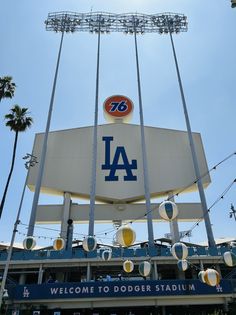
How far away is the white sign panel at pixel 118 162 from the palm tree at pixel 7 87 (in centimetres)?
917

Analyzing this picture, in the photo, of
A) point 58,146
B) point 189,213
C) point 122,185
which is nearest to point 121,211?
point 122,185

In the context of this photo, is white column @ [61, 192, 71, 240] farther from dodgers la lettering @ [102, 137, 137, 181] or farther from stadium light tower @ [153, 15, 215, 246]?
stadium light tower @ [153, 15, 215, 246]

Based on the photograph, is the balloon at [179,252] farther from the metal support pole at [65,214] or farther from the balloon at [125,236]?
the metal support pole at [65,214]

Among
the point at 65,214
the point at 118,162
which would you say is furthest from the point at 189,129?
the point at 65,214

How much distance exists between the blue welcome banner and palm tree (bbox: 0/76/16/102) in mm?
18176

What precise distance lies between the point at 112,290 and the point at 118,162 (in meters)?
17.3

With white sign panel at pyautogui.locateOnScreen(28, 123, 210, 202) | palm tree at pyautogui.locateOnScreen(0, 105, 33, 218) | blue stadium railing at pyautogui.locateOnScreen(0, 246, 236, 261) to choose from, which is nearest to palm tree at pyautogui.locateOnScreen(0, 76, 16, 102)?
palm tree at pyautogui.locateOnScreen(0, 105, 33, 218)

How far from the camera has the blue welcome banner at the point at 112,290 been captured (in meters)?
22.6

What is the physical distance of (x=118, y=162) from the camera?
37250mm

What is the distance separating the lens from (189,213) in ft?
113

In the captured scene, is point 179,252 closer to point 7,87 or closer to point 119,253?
point 119,253

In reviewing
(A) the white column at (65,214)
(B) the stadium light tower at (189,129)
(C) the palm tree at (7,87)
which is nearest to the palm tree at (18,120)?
(C) the palm tree at (7,87)

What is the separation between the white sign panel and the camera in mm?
35812

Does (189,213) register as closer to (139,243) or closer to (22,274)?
(139,243)
